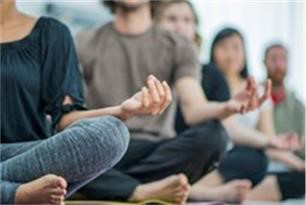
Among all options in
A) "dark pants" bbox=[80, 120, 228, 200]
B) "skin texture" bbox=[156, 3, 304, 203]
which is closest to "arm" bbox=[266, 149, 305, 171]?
"skin texture" bbox=[156, 3, 304, 203]

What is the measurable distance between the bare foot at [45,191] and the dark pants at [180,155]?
32 centimetres

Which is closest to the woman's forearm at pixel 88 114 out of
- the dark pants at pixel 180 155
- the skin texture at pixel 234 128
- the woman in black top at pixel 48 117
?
the woman in black top at pixel 48 117

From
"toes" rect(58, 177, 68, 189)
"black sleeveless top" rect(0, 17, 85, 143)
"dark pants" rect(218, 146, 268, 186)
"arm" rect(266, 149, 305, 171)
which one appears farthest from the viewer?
"arm" rect(266, 149, 305, 171)

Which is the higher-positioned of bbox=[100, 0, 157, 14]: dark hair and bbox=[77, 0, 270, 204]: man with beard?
bbox=[100, 0, 157, 14]: dark hair

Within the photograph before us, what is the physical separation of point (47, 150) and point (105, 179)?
249mm

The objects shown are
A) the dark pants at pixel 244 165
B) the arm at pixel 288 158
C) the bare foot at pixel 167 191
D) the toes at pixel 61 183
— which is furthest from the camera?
the arm at pixel 288 158

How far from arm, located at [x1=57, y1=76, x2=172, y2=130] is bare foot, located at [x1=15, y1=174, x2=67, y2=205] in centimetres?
10

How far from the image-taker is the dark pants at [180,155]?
3.45 ft

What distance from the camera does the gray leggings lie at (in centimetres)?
72

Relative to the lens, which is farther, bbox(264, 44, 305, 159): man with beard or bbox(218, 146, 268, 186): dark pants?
bbox(264, 44, 305, 159): man with beard

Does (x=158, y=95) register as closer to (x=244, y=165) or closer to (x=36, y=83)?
(x=36, y=83)

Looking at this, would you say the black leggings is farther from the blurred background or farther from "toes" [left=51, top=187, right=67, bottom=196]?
"toes" [left=51, top=187, right=67, bottom=196]

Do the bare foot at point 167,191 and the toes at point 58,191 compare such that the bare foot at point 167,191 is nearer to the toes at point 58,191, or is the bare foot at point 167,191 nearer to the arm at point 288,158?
the toes at point 58,191

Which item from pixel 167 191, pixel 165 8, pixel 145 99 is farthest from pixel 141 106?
pixel 165 8
